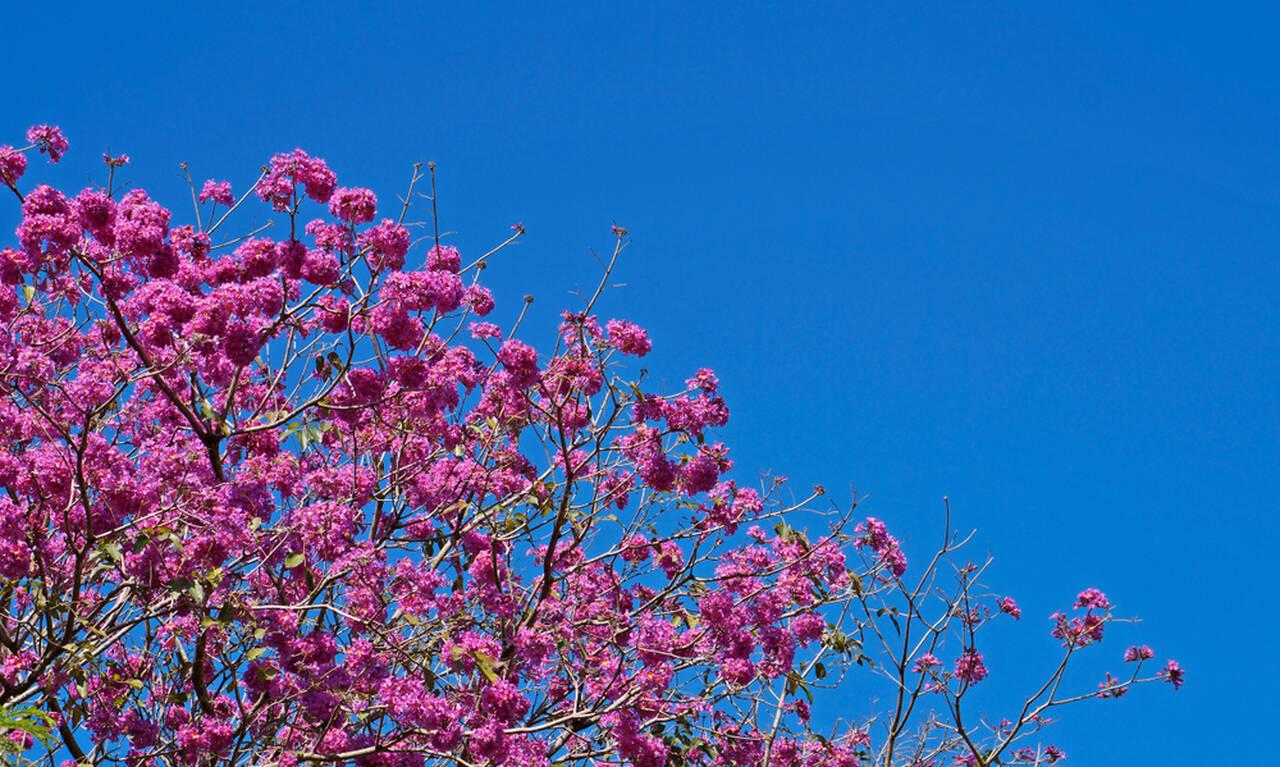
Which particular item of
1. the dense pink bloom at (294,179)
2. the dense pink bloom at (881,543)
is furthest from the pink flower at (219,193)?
the dense pink bloom at (881,543)

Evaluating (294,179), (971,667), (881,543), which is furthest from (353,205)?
(971,667)

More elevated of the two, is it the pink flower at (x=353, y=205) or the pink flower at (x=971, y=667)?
the pink flower at (x=353, y=205)

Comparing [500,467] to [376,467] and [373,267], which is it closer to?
[376,467]

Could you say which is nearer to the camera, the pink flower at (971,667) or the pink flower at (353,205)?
the pink flower at (353,205)

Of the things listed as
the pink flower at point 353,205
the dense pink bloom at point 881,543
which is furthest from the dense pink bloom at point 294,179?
the dense pink bloom at point 881,543

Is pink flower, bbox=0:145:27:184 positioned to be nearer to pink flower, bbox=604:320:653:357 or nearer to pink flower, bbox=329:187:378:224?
pink flower, bbox=329:187:378:224

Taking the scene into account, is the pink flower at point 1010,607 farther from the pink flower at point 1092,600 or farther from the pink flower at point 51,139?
the pink flower at point 51,139

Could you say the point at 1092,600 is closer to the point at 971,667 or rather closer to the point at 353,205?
the point at 971,667

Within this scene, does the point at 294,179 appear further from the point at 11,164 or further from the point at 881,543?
the point at 881,543

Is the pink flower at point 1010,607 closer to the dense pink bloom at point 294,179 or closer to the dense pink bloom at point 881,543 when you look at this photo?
the dense pink bloom at point 881,543

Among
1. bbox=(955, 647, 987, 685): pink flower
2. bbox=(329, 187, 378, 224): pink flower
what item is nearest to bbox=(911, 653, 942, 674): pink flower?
bbox=(955, 647, 987, 685): pink flower

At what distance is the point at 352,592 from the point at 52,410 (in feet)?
5.63

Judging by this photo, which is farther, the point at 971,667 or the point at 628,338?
the point at 971,667

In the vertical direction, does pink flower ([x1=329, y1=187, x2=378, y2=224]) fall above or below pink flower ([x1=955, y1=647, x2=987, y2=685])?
above
